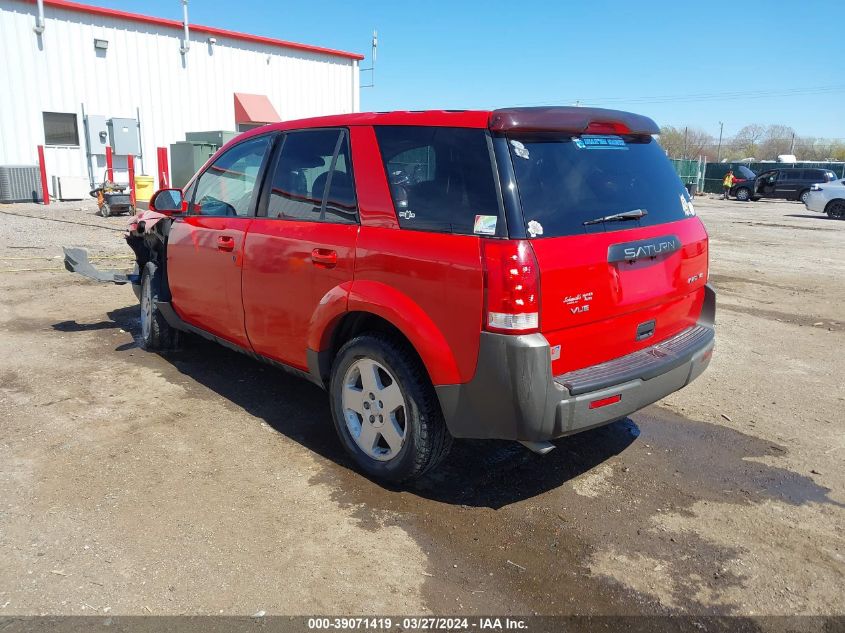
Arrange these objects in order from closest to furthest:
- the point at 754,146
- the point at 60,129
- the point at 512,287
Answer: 1. the point at 512,287
2. the point at 60,129
3. the point at 754,146

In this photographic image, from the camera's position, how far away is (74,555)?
2873mm

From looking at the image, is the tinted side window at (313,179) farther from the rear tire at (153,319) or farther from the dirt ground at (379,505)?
the rear tire at (153,319)

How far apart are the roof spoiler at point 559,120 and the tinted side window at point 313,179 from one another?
3.22ft

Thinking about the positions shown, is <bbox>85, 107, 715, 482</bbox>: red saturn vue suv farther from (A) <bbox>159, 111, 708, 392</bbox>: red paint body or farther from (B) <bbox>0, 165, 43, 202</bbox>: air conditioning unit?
(B) <bbox>0, 165, 43, 202</bbox>: air conditioning unit

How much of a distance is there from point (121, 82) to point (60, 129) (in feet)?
9.13

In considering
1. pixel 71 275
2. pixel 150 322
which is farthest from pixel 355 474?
pixel 71 275

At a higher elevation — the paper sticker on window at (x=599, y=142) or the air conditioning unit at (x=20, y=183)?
the paper sticker on window at (x=599, y=142)

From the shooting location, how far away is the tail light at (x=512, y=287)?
8.98 feet

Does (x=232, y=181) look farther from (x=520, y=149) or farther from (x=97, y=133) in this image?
(x=97, y=133)

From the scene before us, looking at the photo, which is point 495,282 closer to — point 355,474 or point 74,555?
point 355,474

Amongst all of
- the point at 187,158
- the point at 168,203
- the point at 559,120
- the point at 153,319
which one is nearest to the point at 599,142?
the point at 559,120

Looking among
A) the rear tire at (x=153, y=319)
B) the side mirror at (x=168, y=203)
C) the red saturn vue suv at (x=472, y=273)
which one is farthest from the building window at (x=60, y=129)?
the red saturn vue suv at (x=472, y=273)

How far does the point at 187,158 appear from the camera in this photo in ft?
66.3

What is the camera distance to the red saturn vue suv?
9.32 feet
